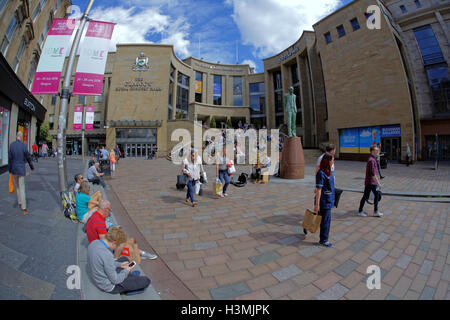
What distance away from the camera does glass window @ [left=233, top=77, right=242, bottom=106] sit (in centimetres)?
4622

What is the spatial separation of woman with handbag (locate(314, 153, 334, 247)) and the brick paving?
27 centimetres

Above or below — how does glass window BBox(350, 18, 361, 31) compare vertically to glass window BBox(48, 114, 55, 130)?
above

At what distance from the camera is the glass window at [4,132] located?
358 inches

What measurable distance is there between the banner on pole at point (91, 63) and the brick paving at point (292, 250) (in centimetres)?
387

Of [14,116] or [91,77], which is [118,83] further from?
[91,77]

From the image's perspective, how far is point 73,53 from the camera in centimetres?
544

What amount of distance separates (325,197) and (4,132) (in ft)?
48.1

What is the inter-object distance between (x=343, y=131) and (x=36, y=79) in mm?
26487

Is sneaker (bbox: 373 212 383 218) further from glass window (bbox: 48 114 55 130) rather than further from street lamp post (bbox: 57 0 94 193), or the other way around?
glass window (bbox: 48 114 55 130)

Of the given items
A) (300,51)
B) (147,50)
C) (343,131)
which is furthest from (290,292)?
(147,50)

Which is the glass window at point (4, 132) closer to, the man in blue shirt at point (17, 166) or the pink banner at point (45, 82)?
the pink banner at point (45, 82)

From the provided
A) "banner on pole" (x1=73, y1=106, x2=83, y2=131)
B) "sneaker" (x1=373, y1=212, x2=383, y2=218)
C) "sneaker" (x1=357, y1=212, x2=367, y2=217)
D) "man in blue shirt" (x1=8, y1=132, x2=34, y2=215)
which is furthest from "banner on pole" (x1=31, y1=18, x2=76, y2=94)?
"banner on pole" (x1=73, y1=106, x2=83, y2=131)

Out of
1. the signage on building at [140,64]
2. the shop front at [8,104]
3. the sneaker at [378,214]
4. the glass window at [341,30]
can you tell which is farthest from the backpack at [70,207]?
the signage on building at [140,64]

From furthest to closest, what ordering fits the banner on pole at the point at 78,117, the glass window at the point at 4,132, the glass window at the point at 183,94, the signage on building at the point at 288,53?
the glass window at the point at 183,94, the signage on building at the point at 288,53, the banner on pole at the point at 78,117, the glass window at the point at 4,132
